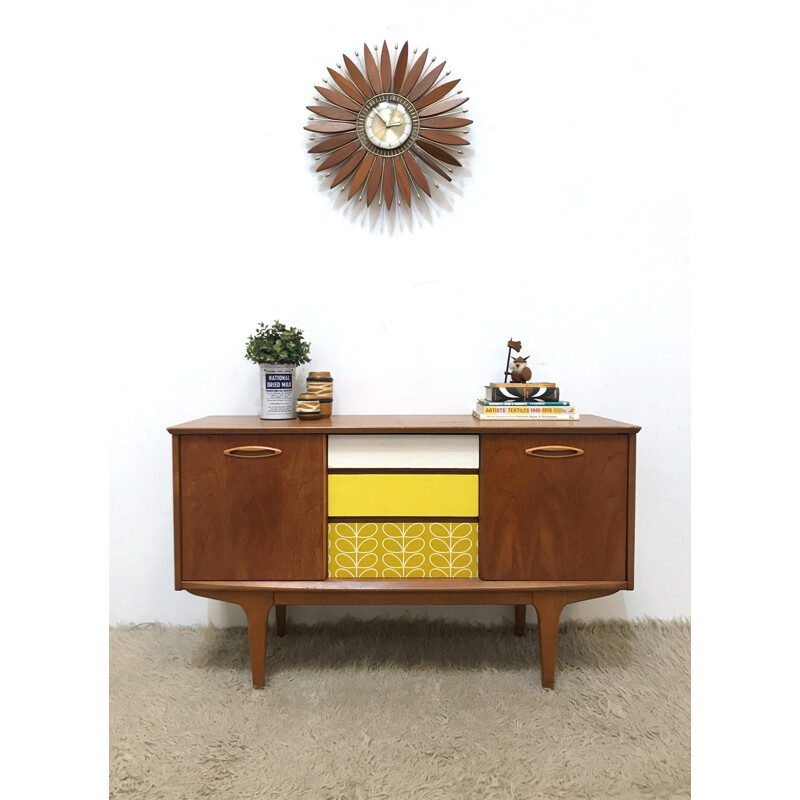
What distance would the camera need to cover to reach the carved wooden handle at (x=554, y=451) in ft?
4.84

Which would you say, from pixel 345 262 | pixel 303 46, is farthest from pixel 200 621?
pixel 303 46

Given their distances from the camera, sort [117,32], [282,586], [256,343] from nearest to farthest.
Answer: [282,586]
[256,343]
[117,32]

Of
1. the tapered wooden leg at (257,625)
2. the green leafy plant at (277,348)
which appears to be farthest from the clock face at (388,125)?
the tapered wooden leg at (257,625)

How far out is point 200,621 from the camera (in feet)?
6.26

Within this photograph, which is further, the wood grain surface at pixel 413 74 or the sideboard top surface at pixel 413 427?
the wood grain surface at pixel 413 74

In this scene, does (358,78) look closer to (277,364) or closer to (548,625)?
(277,364)

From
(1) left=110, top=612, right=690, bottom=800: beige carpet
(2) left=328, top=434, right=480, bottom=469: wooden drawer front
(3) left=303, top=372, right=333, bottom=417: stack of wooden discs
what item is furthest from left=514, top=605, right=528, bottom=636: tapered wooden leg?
(3) left=303, top=372, right=333, bottom=417: stack of wooden discs

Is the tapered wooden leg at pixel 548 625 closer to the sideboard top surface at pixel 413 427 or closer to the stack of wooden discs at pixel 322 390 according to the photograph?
the sideboard top surface at pixel 413 427

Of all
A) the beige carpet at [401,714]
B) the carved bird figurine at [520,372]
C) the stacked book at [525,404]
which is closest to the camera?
the beige carpet at [401,714]

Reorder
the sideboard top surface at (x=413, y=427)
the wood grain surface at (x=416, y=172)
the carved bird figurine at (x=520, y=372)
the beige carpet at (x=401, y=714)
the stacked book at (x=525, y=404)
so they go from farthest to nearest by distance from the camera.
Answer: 1. the wood grain surface at (x=416, y=172)
2. the carved bird figurine at (x=520, y=372)
3. the stacked book at (x=525, y=404)
4. the sideboard top surface at (x=413, y=427)
5. the beige carpet at (x=401, y=714)

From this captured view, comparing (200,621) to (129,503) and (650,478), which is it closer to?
(129,503)

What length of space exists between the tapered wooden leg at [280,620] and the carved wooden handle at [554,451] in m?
1.01

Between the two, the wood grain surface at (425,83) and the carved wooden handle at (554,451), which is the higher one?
the wood grain surface at (425,83)

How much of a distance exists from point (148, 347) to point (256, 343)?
496 millimetres
